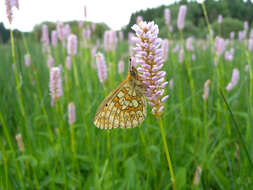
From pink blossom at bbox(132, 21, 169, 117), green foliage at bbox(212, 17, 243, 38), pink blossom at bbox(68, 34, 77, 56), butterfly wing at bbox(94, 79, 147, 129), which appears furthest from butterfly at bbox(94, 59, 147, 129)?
green foliage at bbox(212, 17, 243, 38)

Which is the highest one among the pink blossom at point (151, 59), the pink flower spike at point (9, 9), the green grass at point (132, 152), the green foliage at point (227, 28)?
the green foliage at point (227, 28)

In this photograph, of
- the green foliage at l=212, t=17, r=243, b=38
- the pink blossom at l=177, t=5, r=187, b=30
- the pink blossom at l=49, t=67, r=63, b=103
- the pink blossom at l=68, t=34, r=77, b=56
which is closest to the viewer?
the pink blossom at l=49, t=67, r=63, b=103

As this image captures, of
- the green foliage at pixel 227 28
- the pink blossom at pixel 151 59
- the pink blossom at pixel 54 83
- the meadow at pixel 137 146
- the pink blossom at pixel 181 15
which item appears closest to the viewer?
the pink blossom at pixel 151 59

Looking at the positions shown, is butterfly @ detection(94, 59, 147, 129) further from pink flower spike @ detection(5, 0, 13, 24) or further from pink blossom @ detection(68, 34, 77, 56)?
pink blossom @ detection(68, 34, 77, 56)

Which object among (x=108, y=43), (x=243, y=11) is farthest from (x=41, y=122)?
(x=243, y=11)

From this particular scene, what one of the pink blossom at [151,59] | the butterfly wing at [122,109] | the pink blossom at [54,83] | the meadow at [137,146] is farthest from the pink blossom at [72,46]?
the pink blossom at [151,59]

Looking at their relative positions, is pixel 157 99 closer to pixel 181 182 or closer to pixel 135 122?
pixel 135 122

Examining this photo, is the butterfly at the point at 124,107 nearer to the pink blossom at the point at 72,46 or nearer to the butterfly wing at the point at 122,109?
the butterfly wing at the point at 122,109

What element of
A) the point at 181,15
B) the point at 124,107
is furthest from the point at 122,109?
the point at 181,15

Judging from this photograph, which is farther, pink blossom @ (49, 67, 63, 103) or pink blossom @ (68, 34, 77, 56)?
pink blossom @ (68, 34, 77, 56)

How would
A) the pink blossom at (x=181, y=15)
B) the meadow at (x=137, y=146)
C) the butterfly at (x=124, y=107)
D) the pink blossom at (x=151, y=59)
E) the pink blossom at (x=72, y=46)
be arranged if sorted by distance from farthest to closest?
the pink blossom at (x=181, y=15) < the pink blossom at (x=72, y=46) < the meadow at (x=137, y=146) < the butterfly at (x=124, y=107) < the pink blossom at (x=151, y=59)
